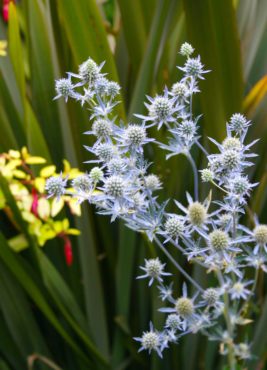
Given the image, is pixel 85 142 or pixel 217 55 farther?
pixel 85 142

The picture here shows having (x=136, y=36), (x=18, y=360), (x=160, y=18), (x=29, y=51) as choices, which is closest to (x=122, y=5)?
(x=136, y=36)

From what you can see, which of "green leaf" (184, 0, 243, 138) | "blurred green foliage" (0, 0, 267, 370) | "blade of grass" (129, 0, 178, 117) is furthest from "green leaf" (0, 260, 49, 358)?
"green leaf" (184, 0, 243, 138)

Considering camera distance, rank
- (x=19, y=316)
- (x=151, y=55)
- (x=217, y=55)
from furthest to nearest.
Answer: (x=19, y=316), (x=151, y=55), (x=217, y=55)

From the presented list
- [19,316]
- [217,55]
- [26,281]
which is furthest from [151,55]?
[19,316]

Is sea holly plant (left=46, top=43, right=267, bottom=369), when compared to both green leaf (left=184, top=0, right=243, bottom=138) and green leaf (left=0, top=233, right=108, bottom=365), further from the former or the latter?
green leaf (left=0, top=233, right=108, bottom=365)

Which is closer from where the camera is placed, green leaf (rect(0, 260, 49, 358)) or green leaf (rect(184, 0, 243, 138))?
green leaf (rect(184, 0, 243, 138))

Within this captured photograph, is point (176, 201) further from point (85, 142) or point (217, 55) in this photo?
point (85, 142)

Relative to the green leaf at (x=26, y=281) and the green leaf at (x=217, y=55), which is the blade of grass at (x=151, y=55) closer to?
the green leaf at (x=217, y=55)

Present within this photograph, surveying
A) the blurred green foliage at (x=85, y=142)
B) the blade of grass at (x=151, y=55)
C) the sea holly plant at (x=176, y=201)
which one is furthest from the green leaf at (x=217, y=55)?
the sea holly plant at (x=176, y=201)
